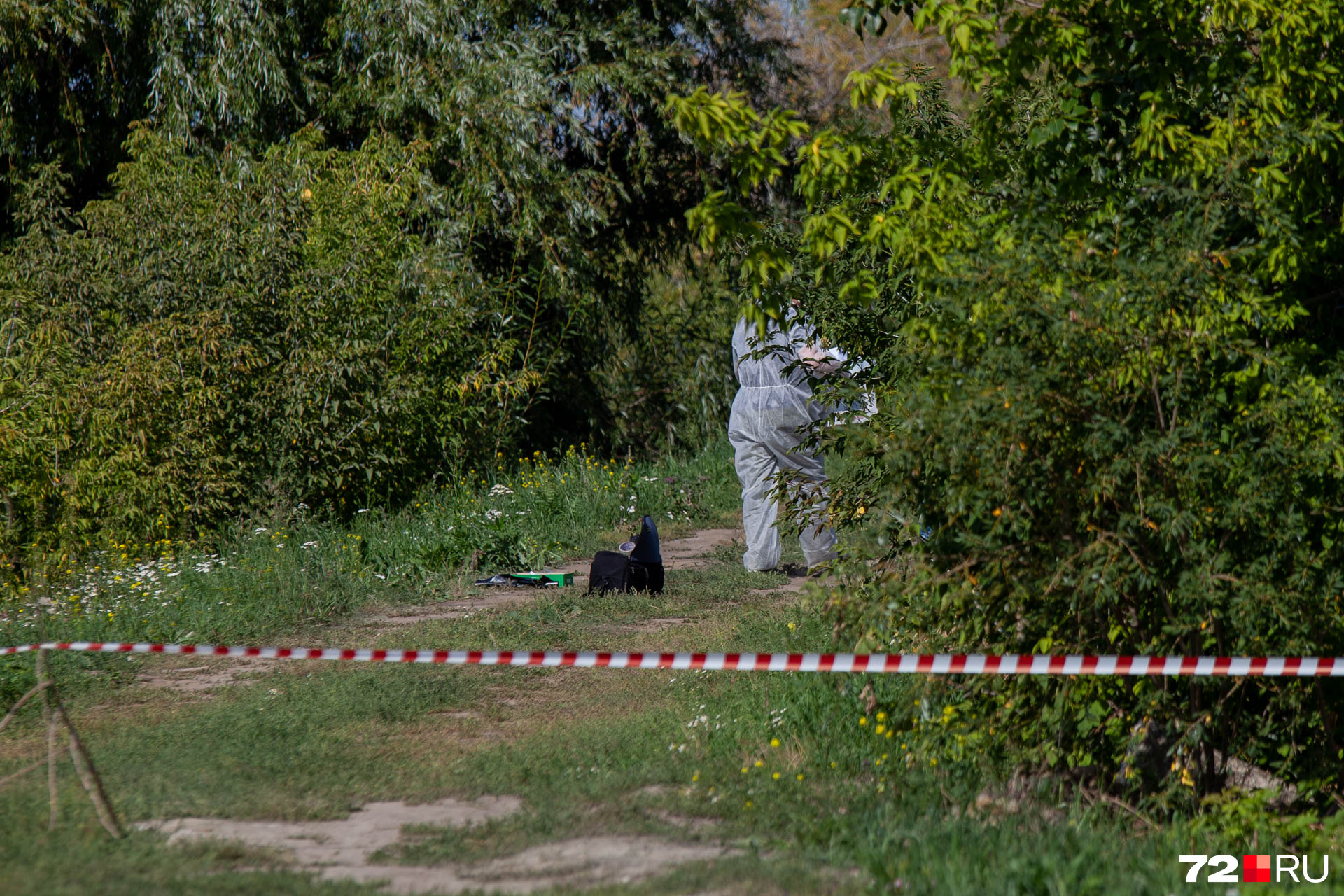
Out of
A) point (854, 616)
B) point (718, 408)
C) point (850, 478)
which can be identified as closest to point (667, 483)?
point (718, 408)

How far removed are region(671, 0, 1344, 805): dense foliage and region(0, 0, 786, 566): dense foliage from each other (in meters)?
5.74

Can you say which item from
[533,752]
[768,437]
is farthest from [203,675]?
[768,437]

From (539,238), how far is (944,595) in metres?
8.65

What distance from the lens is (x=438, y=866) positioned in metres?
4.03

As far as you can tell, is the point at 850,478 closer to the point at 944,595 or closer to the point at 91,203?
the point at 944,595

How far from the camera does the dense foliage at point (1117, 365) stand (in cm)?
409

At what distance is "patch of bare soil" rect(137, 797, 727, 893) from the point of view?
151 inches

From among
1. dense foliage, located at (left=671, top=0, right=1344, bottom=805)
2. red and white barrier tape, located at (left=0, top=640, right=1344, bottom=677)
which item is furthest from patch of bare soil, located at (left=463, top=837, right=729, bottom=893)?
dense foliage, located at (left=671, top=0, right=1344, bottom=805)

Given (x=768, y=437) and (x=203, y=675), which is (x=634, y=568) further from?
(x=203, y=675)

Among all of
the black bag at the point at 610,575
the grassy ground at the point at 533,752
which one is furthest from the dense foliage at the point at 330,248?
the black bag at the point at 610,575

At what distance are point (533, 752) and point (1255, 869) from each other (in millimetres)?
2693

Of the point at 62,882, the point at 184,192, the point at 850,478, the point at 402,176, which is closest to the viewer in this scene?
the point at 62,882

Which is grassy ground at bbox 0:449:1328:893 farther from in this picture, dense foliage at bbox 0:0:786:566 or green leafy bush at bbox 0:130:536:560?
dense foliage at bbox 0:0:786:566

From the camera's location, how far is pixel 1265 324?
4.37m
